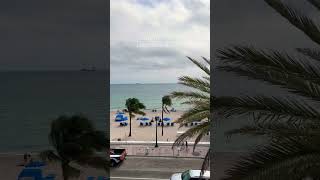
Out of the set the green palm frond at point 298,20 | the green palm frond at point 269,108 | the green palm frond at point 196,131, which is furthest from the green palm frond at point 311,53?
the green palm frond at point 196,131

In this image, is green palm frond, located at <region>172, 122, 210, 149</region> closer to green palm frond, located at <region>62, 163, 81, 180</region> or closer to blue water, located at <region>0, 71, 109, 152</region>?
blue water, located at <region>0, 71, 109, 152</region>

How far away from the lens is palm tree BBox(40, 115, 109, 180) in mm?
9156

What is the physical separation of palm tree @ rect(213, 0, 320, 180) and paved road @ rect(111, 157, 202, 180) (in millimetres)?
10999

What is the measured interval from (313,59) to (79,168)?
6821mm

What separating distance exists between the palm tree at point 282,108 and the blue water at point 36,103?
2947 millimetres

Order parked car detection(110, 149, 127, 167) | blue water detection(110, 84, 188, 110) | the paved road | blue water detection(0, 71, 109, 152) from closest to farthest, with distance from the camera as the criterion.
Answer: the paved road < parked car detection(110, 149, 127, 167) < blue water detection(0, 71, 109, 152) < blue water detection(110, 84, 188, 110)

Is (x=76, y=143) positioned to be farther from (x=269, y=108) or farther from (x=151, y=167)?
(x=151, y=167)

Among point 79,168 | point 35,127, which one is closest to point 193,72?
point 79,168

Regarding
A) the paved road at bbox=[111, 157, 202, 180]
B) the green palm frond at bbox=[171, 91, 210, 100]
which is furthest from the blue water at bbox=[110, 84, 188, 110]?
the paved road at bbox=[111, 157, 202, 180]

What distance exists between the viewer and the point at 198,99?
9203mm

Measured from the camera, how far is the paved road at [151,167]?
595 inches

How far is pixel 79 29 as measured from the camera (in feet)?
32.6

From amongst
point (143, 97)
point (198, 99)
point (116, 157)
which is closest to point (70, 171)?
point (198, 99)

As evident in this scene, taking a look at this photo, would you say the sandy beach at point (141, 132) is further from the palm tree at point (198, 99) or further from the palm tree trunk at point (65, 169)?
the palm tree at point (198, 99)
